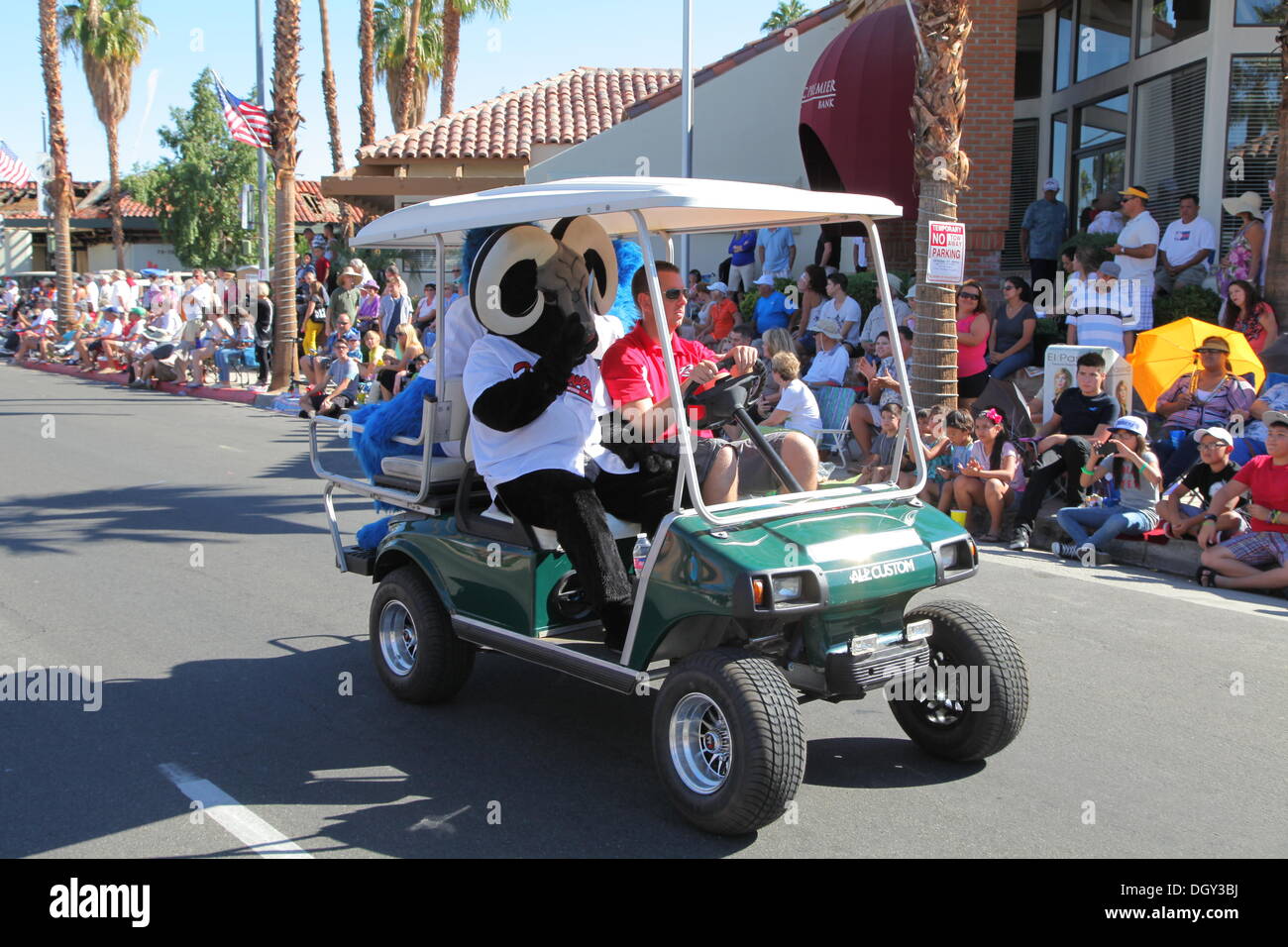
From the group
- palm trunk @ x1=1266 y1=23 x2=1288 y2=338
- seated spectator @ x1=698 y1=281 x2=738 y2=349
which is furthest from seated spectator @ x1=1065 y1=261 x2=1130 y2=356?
seated spectator @ x1=698 y1=281 x2=738 y2=349

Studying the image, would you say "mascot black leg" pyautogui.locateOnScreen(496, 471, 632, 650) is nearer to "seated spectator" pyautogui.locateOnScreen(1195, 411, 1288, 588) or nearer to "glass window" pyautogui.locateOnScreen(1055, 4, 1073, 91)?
"seated spectator" pyautogui.locateOnScreen(1195, 411, 1288, 588)

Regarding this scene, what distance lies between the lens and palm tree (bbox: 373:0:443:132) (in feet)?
116

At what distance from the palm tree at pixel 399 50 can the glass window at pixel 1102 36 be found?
903 inches

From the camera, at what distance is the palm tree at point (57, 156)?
25.5 m

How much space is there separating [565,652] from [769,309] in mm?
10841

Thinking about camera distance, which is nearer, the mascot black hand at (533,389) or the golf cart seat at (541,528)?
the mascot black hand at (533,389)

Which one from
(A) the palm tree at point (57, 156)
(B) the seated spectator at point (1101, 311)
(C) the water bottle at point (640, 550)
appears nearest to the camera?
(C) the water bottle at point (640, 550)

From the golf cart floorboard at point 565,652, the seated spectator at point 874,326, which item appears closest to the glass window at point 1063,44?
the seated spectator at point 874,326

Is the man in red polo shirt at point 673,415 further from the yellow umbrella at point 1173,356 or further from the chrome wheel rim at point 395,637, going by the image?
the yellow umbrella at point 1173,356

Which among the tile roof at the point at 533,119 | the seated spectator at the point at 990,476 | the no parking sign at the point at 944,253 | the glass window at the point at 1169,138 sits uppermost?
the tile roof at the point at 533,119

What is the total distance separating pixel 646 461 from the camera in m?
4.91

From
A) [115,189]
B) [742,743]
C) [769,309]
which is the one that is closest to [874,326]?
[769,309]

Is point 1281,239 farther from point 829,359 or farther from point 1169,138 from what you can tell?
point 829,359
